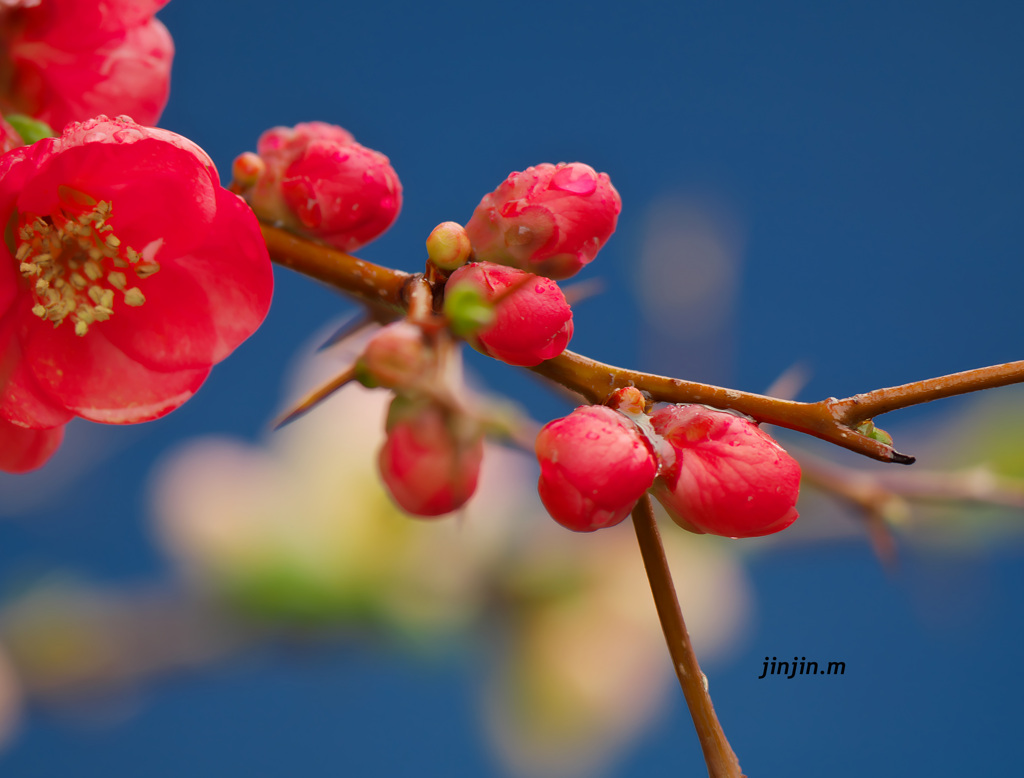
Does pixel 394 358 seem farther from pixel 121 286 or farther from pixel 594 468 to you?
pixel 121 286

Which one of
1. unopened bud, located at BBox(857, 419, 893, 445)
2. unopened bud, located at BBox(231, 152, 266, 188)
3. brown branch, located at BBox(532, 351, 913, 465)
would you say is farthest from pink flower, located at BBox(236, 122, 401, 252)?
unopened bud, located at BBox(857, 419, 893, 445)

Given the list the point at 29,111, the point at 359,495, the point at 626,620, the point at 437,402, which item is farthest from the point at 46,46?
the point at 626,620

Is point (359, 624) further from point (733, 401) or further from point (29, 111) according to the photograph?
point (733, 401)

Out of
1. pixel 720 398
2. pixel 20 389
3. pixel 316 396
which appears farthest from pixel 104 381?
pixel 720 398

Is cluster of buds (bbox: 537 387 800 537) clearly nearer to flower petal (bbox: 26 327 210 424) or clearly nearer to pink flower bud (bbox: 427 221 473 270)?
pink flower bud (bbox: 427 221 473 270)

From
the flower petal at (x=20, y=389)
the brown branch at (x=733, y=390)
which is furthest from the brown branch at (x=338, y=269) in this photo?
the flower petal at (x=20, y=389)

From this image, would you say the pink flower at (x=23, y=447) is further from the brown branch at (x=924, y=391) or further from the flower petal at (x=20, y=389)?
the brown branch at (x=924, y=391)
